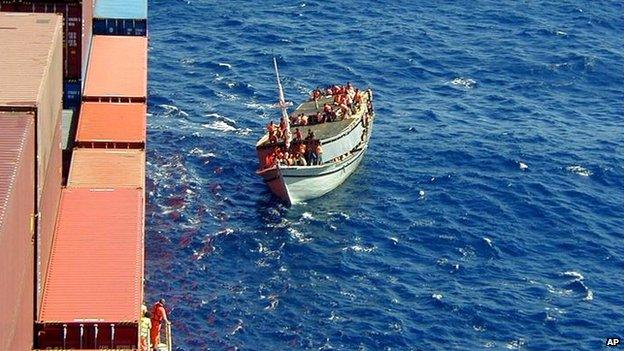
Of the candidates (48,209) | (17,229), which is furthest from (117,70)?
(17,229)

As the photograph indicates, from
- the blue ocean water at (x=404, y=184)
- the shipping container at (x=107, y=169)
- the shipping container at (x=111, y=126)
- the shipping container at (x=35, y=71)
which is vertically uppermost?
the shipping container at (x=35, y=71)

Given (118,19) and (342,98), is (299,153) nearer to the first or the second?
(342,98)

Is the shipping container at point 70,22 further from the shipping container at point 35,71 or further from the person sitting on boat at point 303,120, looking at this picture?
the person sitting on boat at point 303,120

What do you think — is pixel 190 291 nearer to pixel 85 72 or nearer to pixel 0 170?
pixel 85 72

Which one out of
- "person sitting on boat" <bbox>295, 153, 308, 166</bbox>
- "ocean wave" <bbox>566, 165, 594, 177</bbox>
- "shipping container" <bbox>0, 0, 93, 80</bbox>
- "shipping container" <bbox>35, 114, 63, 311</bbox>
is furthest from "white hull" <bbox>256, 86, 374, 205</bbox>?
"shipping container" <bbox>35, 114, 63, 311</bbox>

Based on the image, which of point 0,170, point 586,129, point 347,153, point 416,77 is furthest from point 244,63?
point 0,170

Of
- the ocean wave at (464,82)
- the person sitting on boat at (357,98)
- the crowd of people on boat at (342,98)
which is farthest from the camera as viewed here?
the ocean wave at (464,82)

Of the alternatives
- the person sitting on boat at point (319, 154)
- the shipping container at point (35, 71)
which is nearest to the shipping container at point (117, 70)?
the person sitting on boat at point (319, 154)
